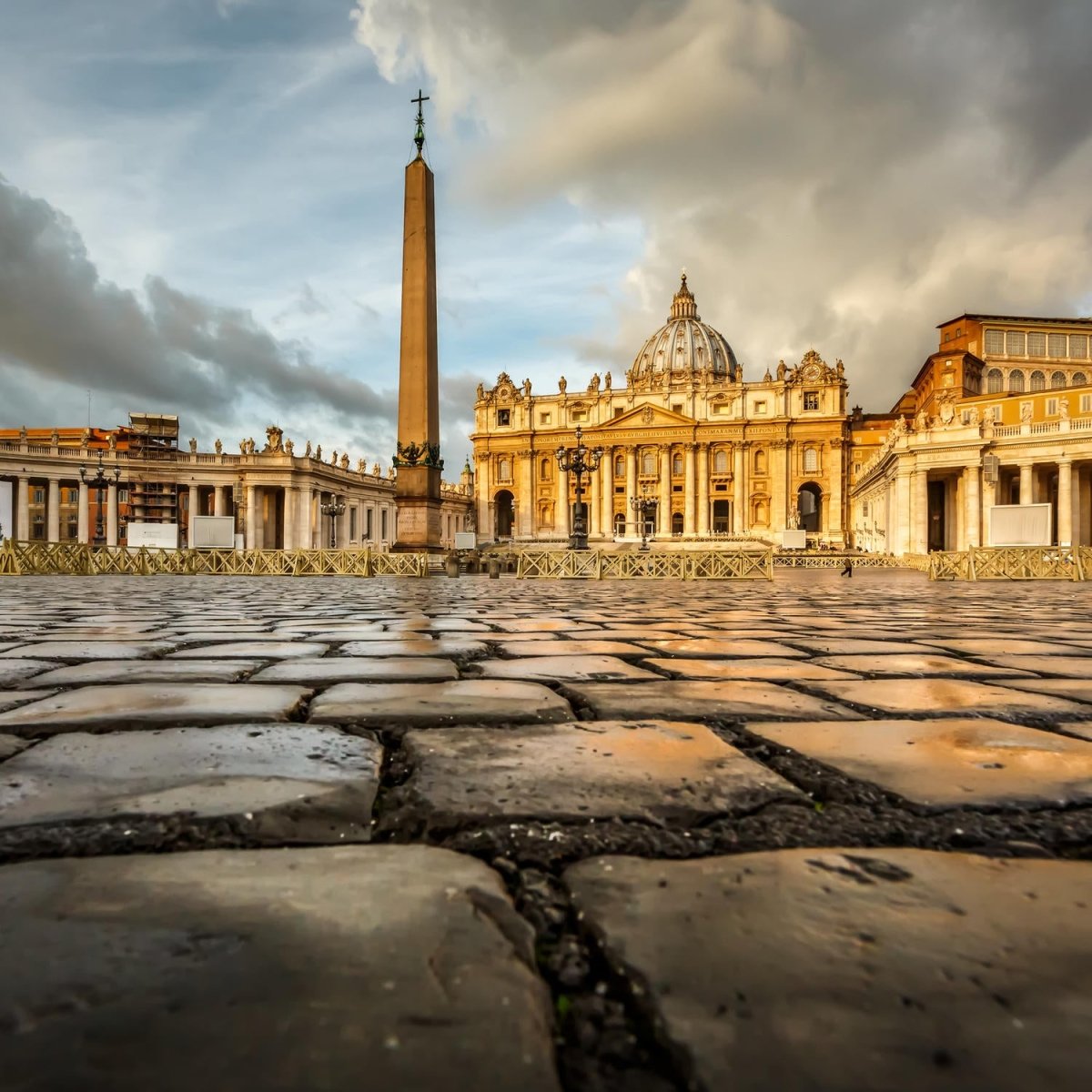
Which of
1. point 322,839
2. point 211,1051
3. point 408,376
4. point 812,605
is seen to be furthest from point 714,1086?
point 408,376

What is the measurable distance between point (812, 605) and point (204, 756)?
26.3 feet

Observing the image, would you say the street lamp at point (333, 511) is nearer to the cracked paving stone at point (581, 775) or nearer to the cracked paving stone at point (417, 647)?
the cracked paving stone at point (417, 647)

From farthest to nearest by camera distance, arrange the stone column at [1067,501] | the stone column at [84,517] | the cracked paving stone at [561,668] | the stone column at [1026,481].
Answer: the stone column at [84,517]
the stone column at [1026,481]
the stone column at [1067,501]
the cracked paving stone at [561,668]

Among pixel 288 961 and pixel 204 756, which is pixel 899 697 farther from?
pixel 288 961

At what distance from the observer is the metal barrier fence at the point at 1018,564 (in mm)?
19938

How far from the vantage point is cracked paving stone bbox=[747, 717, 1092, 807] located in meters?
1.44

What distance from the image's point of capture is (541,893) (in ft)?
3.29

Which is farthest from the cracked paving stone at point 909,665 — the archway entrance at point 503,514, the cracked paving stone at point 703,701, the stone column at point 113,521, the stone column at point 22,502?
the archway entrance at point 503,514

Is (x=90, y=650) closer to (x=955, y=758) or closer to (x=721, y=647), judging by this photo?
(x=721, y=647)

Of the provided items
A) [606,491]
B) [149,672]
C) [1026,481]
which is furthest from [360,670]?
[606,491]

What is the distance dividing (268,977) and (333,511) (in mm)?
45415

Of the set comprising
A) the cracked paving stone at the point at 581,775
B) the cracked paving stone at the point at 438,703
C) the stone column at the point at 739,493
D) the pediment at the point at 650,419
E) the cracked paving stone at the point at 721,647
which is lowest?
the cracked paving stone at the point at 721,647

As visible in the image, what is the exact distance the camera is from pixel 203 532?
26.4 m

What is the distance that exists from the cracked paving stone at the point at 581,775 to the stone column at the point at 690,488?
234 feet
